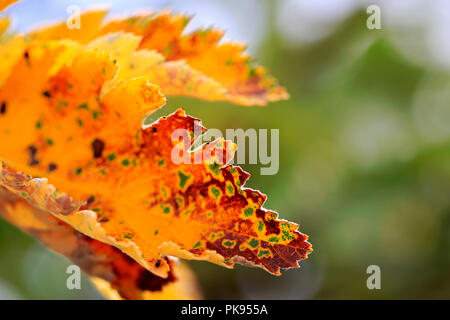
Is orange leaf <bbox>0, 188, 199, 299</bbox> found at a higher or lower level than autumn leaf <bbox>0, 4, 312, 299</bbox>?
lower

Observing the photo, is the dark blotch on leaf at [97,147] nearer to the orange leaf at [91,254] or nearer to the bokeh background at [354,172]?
the orange leaf at [91,254]

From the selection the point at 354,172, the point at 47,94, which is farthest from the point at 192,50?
the point at 354,172

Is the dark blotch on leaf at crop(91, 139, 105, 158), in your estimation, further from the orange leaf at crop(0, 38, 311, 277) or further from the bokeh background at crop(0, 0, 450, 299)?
the bokeh background at crop(0, 0, 450, 299)

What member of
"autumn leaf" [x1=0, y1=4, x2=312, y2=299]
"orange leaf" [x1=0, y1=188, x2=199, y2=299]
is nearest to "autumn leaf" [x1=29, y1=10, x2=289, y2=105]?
"autumn leaf" [x1=0, y1=4, x2=312, y2=299]

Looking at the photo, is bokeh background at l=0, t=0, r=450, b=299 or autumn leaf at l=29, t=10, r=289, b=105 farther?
bokeh background at l=0, t=0, r=450, b=299

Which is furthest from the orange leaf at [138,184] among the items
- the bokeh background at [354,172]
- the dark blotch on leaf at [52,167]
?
the bokeh background at [354,172]

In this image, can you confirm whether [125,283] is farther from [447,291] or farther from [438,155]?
[438,155]

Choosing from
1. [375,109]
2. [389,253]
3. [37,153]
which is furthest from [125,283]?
[375,109]

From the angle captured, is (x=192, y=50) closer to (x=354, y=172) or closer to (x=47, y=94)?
(x=47, y=94)
